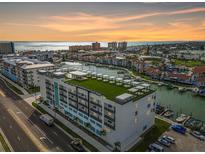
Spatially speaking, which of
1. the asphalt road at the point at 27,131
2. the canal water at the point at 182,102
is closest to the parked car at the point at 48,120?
the asphalt road at the point at 27,131

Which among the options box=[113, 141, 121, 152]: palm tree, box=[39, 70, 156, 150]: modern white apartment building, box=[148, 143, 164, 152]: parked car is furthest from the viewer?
box=[148, 143, 164, 152]: parked car

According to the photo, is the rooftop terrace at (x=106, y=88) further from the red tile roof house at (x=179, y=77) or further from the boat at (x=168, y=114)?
the red tile roof house at (x=179, y=77)

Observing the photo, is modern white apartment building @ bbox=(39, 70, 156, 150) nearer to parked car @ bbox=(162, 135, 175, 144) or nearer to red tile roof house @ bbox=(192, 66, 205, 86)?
parked car @ bbox=(162, 135, 175, 144)

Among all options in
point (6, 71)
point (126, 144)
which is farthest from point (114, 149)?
point (6, 71)

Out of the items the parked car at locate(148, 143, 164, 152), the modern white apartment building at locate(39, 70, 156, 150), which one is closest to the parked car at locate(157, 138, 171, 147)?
the parked car at locate(148, 143, 164, 152)

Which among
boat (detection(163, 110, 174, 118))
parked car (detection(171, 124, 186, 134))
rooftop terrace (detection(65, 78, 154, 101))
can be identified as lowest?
boat (detection(163, 110, 174, 118))

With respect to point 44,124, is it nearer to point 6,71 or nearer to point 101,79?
point 101,79

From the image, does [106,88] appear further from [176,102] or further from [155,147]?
[176,102]
